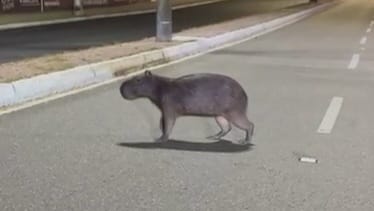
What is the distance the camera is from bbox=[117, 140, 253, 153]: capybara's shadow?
22.2ft

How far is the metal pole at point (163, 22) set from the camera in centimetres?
1802

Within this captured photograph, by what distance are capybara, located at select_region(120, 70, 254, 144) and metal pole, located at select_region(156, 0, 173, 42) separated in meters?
11.3

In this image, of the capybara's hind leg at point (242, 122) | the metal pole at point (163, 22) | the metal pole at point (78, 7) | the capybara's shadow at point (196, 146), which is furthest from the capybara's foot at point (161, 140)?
the metal pole at point (78, 7)

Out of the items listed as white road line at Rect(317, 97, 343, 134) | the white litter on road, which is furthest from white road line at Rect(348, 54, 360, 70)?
the white litter on road

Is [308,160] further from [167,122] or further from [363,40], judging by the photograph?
[363,40]

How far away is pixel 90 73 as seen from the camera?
1154cm

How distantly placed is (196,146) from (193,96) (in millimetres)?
568

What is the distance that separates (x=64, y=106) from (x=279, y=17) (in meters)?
22.1

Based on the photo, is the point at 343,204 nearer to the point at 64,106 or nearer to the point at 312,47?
the point at 64,106

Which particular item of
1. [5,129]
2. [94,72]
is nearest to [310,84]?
[94,72]

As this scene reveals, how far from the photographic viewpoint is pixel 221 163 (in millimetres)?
6234

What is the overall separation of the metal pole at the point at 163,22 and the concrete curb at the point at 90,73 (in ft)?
2.76

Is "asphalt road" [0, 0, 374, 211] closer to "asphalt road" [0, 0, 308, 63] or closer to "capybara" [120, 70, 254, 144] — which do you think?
"capybara" [120, 70, 254, 144]

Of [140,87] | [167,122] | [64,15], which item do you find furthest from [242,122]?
[64,15]
